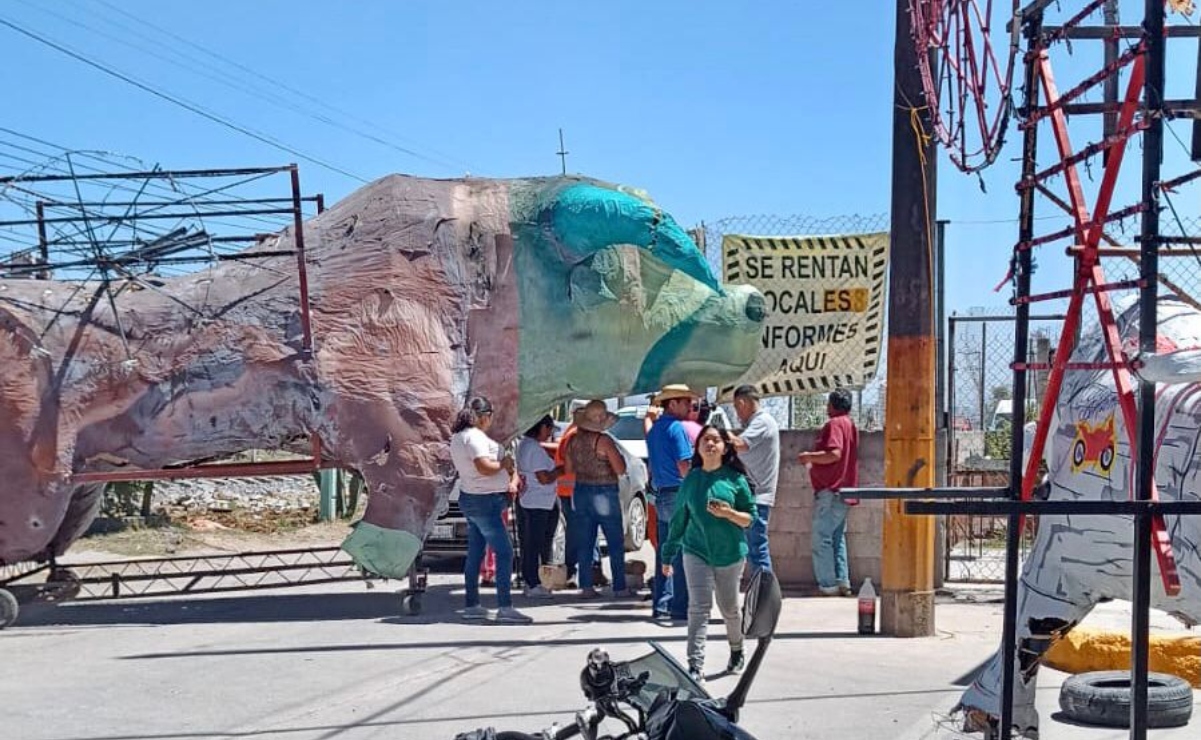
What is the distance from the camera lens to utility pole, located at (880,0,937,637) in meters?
8.59

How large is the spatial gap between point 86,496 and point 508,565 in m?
4.36

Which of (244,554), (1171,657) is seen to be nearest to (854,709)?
(1171,657)

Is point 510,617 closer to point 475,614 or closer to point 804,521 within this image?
point 475,614

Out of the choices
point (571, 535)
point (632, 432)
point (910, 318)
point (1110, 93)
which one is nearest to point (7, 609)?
point (571, 535)

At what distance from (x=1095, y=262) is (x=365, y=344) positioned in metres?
7.33

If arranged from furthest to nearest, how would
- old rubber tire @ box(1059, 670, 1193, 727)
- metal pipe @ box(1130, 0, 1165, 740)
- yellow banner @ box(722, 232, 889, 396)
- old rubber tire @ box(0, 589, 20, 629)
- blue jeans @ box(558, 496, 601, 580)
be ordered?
1. yellow banner @ box(722, 232, 889, 396)
2. blue jeans @ box(558, 496, 601, 580)
3. old rubber tire @ box(0, 589, 20, 629)
4. old rubber tire @ box(1059, 670, 1193, 727)
5. metal pipe @ box(1130, 0, 1165, 740)

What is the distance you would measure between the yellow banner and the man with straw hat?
2.34m

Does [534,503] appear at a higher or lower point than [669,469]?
lower

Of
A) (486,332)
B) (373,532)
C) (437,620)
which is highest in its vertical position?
(486,332)

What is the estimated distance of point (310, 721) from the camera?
22.1 ft

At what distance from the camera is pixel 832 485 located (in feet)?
35.7

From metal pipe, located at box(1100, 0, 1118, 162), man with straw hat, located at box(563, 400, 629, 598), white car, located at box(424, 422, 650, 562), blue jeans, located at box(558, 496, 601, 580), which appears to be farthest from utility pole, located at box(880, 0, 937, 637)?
white car, located at box(424, 422, 650, 562)

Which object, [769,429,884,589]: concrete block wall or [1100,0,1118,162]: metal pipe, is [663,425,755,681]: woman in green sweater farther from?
[769,429,884,589]: concrete block wall

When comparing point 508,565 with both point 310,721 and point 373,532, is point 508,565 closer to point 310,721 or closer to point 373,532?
point 373,532
